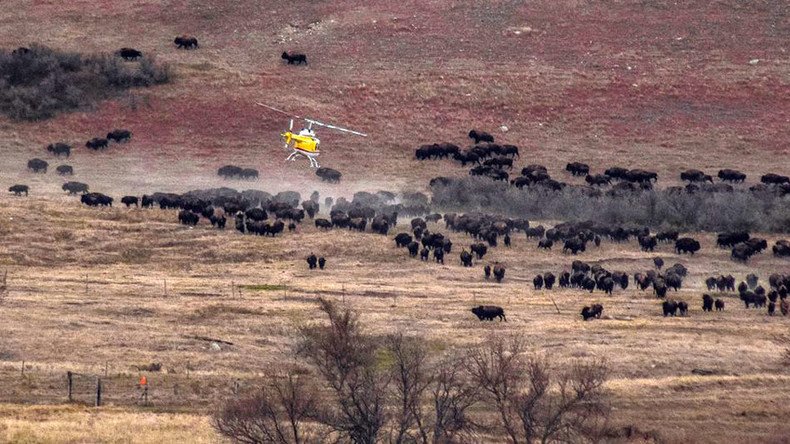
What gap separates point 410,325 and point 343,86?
39.3m

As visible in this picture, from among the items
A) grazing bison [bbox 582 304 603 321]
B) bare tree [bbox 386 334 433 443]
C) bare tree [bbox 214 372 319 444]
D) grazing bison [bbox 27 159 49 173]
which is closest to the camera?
bare tree [bbox 214 372 319 444]

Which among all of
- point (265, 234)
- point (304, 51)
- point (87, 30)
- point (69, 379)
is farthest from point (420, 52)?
point (69, 379)

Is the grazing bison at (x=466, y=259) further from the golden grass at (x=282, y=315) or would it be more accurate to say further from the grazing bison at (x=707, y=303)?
the grazing bison at (x=707, y=303)

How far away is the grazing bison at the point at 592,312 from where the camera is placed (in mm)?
50969

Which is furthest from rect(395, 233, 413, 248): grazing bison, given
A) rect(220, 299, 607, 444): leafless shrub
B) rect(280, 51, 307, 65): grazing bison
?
rect(280, 51, 307, 65): grazing bison

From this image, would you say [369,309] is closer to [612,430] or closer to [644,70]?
[612,430]

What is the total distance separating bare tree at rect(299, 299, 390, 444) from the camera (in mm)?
33656

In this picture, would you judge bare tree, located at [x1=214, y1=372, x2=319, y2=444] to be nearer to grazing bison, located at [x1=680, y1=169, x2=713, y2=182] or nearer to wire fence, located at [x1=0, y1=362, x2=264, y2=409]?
wire fence, located at [x1=0, y1=362, x2=264, y2=409]

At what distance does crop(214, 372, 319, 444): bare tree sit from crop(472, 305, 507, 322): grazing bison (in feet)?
46.2

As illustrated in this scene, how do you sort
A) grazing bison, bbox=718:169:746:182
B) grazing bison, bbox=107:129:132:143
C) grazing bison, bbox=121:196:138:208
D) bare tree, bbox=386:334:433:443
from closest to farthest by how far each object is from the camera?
1. bare tree, bbox=386:334:433:443
2. grazing bison, bbox=121:196:138:208
3. grazing bison, bbox=718:169:746:182
4. grazing bison, bbox=107:129:132:143

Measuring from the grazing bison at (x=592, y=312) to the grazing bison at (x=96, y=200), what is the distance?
80.5 feet

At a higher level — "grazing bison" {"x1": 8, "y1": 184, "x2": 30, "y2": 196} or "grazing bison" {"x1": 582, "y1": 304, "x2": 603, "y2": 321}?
"grazing bison" {"x1": 8, "y1": 184, "x2": 30, "y2": 196}

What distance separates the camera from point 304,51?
90.9 metres

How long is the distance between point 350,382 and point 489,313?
14.5 m
